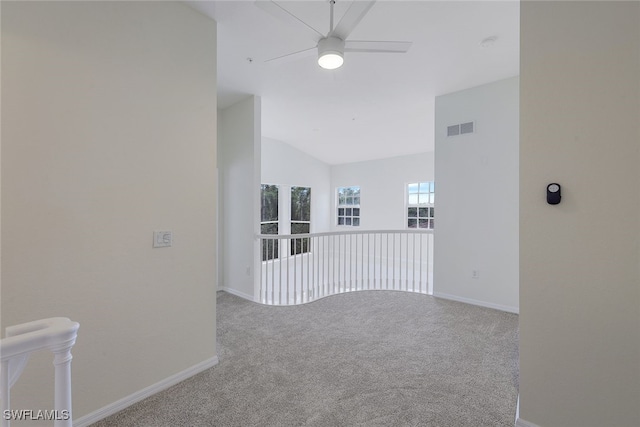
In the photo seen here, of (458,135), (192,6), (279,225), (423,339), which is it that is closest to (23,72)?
(192,6)

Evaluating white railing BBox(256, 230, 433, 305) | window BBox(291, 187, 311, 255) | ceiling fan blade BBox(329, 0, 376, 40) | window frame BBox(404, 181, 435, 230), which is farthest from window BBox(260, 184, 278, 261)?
ceiling fan blade BBox(329, 0, 376, 40)

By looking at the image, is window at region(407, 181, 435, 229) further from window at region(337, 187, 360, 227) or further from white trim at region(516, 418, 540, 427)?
white trim at region(516, 418, 540, 427)

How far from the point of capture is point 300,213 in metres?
7.64

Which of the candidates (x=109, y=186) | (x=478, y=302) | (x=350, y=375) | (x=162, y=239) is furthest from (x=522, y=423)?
(x=109, y=186)

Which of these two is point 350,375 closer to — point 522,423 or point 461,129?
point 522,423

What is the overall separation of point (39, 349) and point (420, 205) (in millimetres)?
6813

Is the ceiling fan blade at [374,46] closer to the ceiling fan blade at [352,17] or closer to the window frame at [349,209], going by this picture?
the ceiling fan blade at [352,17]

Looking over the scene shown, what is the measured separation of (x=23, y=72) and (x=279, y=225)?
5.75 m

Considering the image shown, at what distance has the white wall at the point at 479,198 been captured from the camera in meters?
3.53

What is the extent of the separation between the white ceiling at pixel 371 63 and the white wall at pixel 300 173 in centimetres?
109

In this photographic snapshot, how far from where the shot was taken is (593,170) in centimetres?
141

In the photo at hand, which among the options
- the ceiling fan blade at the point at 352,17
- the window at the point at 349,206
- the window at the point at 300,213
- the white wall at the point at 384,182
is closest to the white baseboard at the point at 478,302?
the white wall at the point at 384,182

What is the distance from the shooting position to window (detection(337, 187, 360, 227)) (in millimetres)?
8047

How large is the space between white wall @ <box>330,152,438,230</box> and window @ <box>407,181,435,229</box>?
140 millimetres
